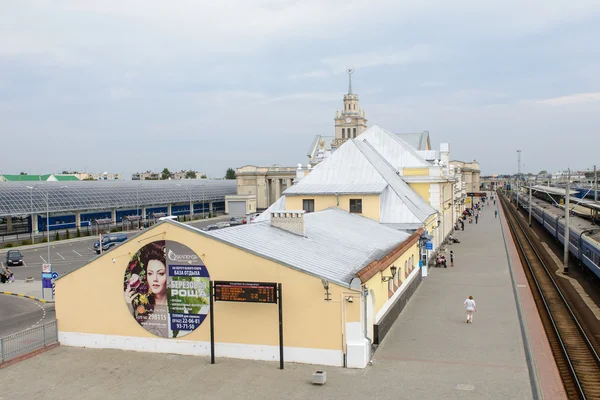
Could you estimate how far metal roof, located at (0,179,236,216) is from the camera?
6138cm

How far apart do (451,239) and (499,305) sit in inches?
1121

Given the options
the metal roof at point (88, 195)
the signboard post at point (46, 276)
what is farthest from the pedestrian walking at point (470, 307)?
the metal roof at point (88, 195)

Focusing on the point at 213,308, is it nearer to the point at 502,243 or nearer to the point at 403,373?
the point at 403,373

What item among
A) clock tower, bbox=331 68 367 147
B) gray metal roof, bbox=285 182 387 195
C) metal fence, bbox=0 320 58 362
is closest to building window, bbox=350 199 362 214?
gray metal roof, bbox=285 182 387 195

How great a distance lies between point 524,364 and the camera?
656 inches

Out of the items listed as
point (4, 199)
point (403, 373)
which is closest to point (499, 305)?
point (403, 373)

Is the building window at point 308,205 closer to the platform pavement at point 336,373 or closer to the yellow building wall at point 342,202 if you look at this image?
the yellow building wall at point 342,202

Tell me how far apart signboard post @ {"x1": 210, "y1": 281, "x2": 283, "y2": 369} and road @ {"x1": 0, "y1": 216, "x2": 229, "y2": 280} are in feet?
66.5

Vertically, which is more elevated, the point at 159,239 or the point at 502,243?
the point at 159,239

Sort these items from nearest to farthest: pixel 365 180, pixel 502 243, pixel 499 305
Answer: pixel 499 305
pixel 365 180
pixel 502 243

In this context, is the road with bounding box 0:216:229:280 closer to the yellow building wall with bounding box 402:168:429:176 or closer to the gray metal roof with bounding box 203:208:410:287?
the gray metal roof with bounding box 203:208:410:287

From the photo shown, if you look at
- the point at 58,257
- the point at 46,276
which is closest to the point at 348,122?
the point at 58,257

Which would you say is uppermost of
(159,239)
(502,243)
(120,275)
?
(159,239)

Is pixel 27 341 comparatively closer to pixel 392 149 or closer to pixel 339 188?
pixel 339 188
